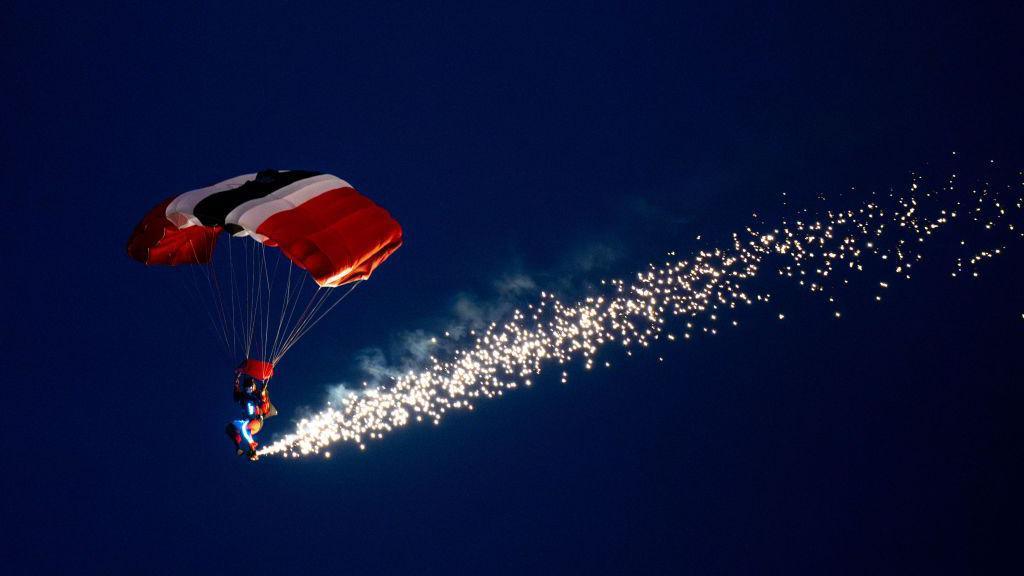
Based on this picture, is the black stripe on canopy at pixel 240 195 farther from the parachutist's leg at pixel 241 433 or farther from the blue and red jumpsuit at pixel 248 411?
the parachutist's leg at pixel 241 433

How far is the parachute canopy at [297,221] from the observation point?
5484 mm

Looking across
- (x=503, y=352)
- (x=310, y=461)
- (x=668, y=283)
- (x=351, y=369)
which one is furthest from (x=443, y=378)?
(x=668, y=283)

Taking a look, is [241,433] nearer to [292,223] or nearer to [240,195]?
[292,223]

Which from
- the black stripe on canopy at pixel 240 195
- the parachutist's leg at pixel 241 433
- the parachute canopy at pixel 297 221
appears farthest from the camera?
the parachutist's leg at pixel 241 433

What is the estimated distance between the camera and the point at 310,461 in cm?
1105

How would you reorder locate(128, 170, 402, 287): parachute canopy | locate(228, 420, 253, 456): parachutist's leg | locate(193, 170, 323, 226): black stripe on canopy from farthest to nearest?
1. locate(228, 420, 253, 456): parachutist's leg
2. locate(193, 170, 323, 226): black stripe on canopy
3. locate(128, 170, 402, 287): parachute canopy

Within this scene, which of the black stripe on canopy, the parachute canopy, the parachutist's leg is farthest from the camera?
the parachutist's leg

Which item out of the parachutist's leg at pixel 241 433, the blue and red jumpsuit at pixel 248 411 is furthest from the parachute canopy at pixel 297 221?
the parachutist's leg at pixel 241 433

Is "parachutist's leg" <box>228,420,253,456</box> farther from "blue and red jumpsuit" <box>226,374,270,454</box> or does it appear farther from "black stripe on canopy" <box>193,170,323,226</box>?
"black stripe on canopy" <box>193,170,323,226</box>

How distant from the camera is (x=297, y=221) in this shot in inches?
221

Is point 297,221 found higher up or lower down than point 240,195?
lower down

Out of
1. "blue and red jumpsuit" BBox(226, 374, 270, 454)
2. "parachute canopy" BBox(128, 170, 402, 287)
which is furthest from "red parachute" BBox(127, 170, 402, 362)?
"blue and red jumpsuit" BBox(226, 374, 270, 454)

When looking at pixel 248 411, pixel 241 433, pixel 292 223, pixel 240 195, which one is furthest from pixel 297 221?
pixel 241 433

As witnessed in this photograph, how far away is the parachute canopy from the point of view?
18.0 ft
